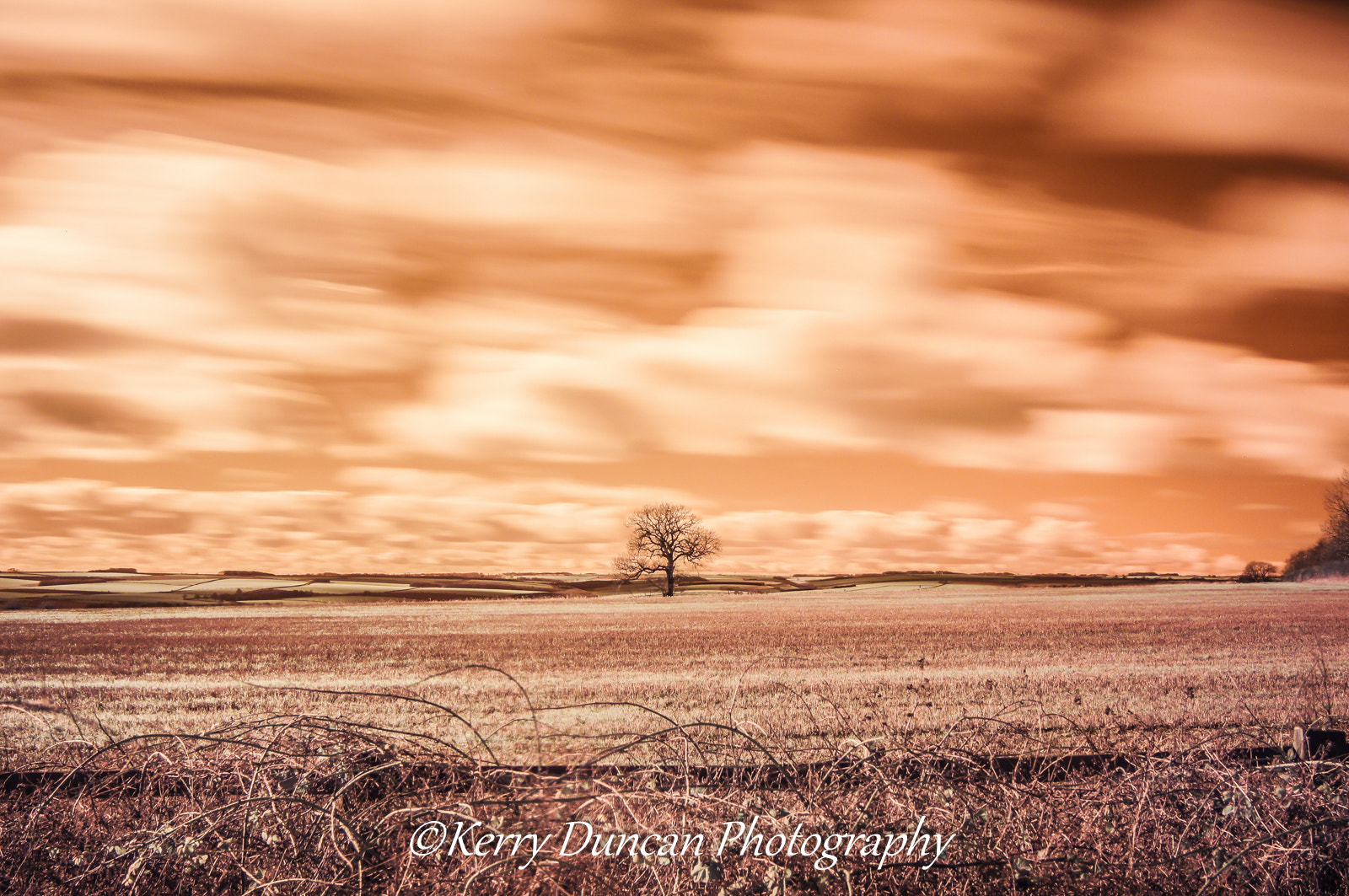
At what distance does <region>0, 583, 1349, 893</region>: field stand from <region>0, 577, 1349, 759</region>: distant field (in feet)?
0.50

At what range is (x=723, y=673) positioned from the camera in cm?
2284

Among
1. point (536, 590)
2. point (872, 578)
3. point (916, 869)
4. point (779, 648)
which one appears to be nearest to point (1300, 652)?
point (779, 648)

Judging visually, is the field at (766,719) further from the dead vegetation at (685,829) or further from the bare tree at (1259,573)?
the bare tree at (1259,573)

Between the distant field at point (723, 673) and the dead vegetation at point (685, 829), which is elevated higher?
the dead vegetation at point (685, 829)

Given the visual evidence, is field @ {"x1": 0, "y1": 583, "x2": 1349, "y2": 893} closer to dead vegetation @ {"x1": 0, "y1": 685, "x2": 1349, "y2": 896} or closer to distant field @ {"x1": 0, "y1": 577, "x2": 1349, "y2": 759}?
dead vegetation @ {"x1": 0, "y1": 685, "x2": 1349, "y2": 896}

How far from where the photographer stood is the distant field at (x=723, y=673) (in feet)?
46.7

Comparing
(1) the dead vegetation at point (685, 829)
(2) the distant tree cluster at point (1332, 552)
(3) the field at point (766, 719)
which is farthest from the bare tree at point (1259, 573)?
(1) the dead vegetation at point (685, 829)

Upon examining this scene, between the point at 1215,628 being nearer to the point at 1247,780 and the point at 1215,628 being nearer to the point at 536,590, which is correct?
the point at 1247,780

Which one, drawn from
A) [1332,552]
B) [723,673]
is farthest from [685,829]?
[1332,552]

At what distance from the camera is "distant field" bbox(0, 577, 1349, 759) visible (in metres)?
14.2

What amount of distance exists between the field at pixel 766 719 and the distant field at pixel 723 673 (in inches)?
6.0

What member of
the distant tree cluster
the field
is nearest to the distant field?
the field

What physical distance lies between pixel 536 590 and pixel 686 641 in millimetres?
77356

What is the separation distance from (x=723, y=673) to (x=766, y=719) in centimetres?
801
